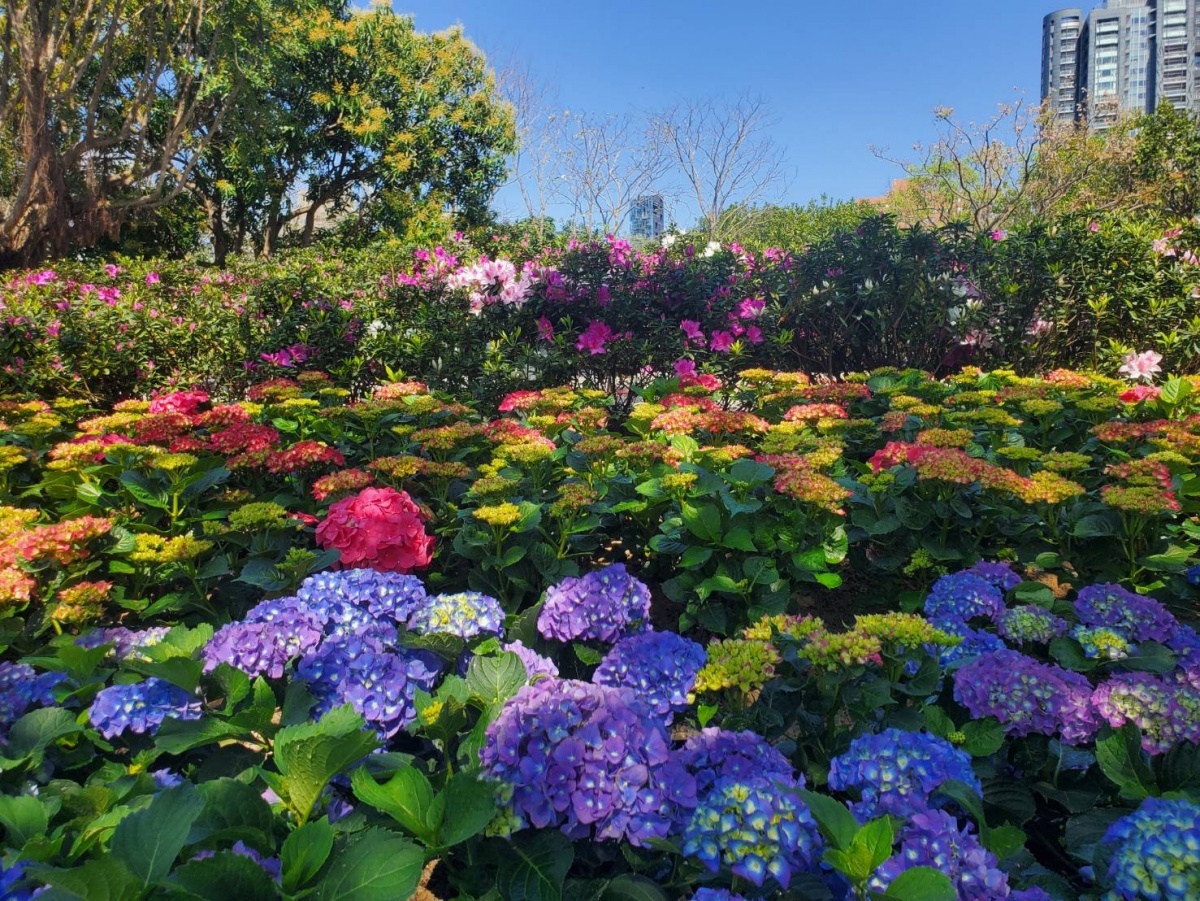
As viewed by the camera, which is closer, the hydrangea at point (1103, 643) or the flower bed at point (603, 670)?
the flower bed at point (603, 670)

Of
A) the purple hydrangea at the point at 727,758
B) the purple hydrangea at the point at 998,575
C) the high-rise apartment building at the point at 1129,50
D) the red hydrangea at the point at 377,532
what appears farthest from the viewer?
the high-rise apartment building at the point at 1129,50

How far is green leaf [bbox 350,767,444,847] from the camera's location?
40.7 inches

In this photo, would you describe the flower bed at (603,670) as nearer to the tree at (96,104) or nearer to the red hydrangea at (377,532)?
the red hydrangea at (377,532)

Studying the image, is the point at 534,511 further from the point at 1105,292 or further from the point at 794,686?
the point at 1105,292

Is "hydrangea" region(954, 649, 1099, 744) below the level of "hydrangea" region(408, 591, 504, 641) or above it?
below

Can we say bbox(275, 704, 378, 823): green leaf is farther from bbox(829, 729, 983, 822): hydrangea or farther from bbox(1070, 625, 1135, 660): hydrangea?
bbox(1070, 625, 1135, 660): hydrangea

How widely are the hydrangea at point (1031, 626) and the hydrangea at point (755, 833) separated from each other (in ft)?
2.82

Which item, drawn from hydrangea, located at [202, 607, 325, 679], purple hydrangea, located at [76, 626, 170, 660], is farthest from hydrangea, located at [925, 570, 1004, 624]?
purple hydrangea, located at [76, 626, 170, 660]

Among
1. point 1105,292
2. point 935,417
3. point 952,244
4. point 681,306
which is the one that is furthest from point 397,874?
point 1105,292

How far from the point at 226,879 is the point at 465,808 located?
0.30 meters

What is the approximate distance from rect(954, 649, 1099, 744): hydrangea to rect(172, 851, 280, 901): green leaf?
4.12 feet

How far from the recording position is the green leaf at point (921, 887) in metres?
0.87

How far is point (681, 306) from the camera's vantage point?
15.9 feet

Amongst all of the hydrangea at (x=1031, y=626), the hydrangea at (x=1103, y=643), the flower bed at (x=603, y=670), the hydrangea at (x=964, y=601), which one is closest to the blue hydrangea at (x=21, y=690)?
the flower bed at (x=603, y=670)
